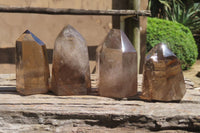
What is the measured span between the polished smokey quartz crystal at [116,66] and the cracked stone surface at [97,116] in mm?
75

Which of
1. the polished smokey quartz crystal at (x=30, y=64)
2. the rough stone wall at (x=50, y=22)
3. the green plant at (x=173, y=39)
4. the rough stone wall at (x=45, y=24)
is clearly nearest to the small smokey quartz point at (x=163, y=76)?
the polished smokey quartz crystal at (x=30, y=64)

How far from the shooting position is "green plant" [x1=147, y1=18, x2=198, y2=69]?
4398mm

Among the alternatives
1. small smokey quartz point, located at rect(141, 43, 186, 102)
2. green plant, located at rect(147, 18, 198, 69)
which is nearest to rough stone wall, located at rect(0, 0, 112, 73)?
small smokey quartz point, located at rect(141, 43, 186, 102)

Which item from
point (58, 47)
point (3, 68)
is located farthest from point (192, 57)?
point (58, 47)

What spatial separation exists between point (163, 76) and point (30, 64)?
66cm

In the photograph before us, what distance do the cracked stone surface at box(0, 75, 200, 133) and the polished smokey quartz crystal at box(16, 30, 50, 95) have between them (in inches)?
4.9

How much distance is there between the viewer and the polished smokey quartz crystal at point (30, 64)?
3.58 ft

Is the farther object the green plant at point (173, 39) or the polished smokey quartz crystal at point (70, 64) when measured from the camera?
the green plant at point (173, 39)

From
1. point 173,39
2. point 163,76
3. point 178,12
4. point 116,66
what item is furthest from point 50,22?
point 178,12

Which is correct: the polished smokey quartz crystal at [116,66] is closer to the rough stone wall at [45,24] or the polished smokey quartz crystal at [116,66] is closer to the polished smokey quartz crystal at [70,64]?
the polished smokey quartz crystal at [70,64]

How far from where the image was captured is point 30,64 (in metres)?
1.10

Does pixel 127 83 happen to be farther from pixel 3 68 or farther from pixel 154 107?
pixel 3 68

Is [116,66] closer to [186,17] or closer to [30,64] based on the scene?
[30,64]

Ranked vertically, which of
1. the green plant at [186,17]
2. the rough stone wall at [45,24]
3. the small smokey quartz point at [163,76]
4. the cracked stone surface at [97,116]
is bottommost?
the cracked stone surface at [97,116]
